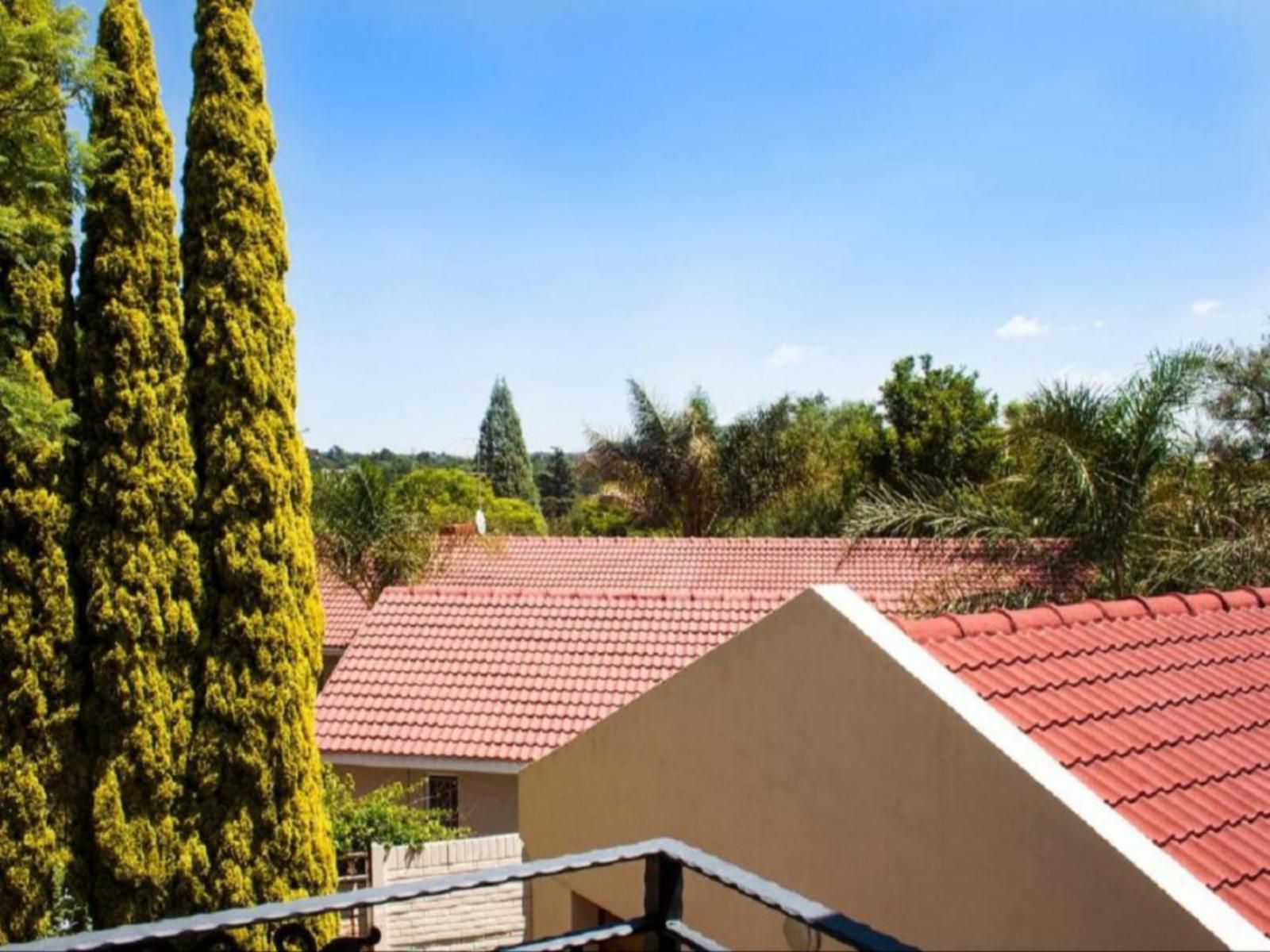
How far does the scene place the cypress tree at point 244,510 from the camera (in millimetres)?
9516

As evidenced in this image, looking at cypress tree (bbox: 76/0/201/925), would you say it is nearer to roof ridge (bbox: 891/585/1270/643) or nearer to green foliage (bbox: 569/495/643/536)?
roof ridge (bbox: 891/585/1270/643)

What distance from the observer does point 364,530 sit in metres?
20.3

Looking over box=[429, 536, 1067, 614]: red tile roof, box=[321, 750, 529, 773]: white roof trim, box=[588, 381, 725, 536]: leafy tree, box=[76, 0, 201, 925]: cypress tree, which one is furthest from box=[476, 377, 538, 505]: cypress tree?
box=[76, 0, 201, 925]: cypress tree

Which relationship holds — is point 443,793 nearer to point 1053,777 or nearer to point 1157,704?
point 1157,704

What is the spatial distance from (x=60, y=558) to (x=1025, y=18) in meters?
9.85

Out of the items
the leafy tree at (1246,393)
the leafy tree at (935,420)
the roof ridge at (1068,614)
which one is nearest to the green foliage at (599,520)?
the leafy tree at (935,420)

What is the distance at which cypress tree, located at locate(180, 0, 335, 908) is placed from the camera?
9516mm

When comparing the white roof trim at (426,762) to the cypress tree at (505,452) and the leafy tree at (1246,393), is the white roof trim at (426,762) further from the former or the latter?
the cypress tree at (505,452)

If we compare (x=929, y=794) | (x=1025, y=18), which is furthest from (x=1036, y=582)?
(x=929, y=794)

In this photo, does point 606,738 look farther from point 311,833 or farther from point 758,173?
point 758,173

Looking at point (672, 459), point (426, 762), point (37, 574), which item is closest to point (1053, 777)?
point (37, 574)

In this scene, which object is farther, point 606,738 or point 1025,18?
point 1025,18

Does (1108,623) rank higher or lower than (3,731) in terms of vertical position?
higher

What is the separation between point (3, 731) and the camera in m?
8.69
